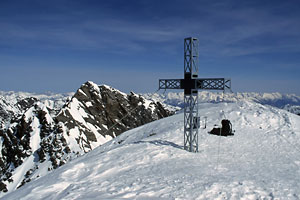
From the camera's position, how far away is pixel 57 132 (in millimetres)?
107312

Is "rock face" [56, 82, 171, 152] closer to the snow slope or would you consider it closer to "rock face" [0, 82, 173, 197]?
"rock face" [0, 82, 173, 197]

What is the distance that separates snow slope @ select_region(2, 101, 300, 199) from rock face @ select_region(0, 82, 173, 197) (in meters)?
74.1

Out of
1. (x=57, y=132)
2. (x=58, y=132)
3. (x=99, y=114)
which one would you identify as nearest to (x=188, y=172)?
(x=58, y=132)

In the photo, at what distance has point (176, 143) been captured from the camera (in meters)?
22.3

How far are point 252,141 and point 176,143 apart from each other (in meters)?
7.74

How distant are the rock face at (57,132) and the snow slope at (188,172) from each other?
7412cm

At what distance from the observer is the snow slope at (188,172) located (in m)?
11.2

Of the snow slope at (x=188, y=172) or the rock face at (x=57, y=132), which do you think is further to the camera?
the rock face at (x=57, y=132)

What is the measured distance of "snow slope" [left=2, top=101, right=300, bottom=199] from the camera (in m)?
11.2

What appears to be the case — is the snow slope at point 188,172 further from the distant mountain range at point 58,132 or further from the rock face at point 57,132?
the rock face at point 57,132

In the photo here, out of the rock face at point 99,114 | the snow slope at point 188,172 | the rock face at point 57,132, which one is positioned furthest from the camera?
the rock face at point 99,114

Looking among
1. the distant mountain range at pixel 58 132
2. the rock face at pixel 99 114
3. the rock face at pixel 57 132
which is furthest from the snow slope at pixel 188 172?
the rock face at pixel 99 114

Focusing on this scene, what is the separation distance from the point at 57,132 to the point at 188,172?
4081 inches

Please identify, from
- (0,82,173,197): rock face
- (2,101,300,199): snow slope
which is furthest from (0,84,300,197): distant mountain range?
(2,101,300,199): snow slope
